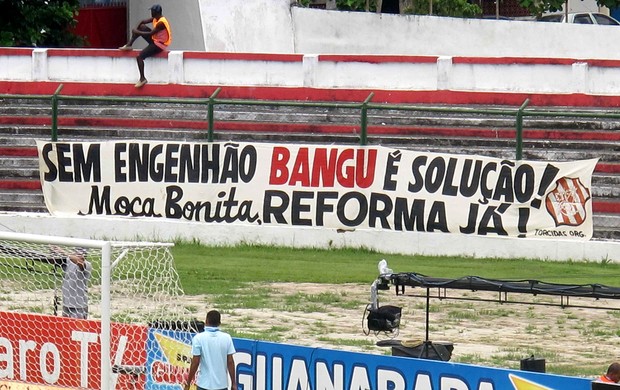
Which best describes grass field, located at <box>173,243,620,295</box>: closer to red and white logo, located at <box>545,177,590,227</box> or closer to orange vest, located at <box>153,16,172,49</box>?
red and white logo, located at <box>545,177,590,227</box>

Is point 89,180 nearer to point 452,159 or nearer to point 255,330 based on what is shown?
point 452,159

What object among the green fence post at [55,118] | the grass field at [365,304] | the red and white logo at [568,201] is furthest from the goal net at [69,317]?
the green fence post at [55,118]

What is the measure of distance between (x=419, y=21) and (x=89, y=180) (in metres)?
11.9

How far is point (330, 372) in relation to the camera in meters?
13.2

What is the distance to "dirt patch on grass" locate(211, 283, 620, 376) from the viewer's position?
55.6ft

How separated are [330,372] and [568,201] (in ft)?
39.0

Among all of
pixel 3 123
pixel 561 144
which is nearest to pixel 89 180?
pixel 3 123

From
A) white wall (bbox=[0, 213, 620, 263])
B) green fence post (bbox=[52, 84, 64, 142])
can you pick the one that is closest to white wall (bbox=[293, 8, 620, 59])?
green fence post (bbox=[52, 84, 64, 142])

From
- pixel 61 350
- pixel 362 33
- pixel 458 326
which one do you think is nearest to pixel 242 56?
pixel 362 33

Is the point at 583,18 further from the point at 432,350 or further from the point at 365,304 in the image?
the point at 432,350

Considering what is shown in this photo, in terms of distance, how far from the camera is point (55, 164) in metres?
27.1

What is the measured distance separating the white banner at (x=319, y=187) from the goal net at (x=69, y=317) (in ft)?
30.1

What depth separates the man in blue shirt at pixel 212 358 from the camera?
13086mm

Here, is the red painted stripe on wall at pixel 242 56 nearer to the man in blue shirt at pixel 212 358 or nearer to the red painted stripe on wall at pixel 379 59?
the red painted stripe on wall at pixel 379 59
